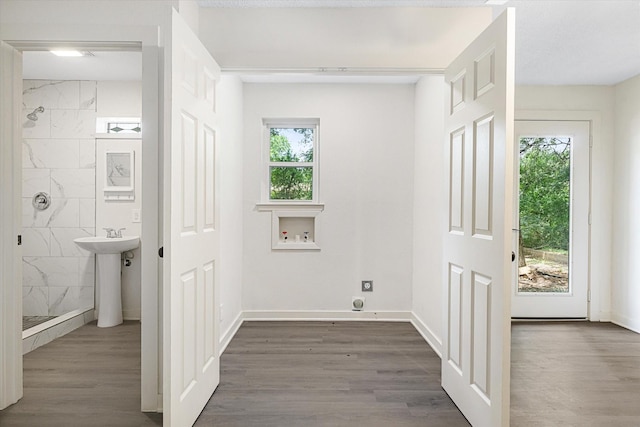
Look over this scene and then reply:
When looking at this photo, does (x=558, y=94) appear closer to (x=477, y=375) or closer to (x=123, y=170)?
(x=477, y=375)

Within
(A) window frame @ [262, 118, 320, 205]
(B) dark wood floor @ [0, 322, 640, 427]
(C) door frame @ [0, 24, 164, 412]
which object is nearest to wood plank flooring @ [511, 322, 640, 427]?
(B) dark wood floor @ [0, 322, 640, 427]

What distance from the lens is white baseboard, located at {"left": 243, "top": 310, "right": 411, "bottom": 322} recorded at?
4.55 meters

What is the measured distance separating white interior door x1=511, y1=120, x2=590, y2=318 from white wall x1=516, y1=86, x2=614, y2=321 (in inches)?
2.9

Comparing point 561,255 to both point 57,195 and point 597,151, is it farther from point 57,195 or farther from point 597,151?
point 57,195

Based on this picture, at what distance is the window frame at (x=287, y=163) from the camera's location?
464 centimetres

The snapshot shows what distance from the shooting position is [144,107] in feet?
7.74

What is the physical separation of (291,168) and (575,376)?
10.4 ft

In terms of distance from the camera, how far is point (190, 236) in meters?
2.18

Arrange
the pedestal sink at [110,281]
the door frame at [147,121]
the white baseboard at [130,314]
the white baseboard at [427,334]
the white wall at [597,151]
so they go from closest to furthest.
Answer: the door frame at [147,121] → the white baseboard at [427,334] → the pedestal sink at [110,281] → the white baseboard at [130,314] → the white wall at [597,151]

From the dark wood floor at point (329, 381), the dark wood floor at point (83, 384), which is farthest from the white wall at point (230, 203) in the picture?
the dark wood floor at point (83, 384)

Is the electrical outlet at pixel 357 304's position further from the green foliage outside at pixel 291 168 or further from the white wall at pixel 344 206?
the green foliage outside at pixel 291 168

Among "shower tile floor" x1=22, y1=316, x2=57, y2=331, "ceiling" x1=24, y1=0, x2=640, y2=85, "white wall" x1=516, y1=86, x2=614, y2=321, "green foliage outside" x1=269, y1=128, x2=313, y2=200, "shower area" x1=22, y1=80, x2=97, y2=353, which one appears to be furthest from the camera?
"green foliage outside" x1=269, y1=128, x2=313, y2=200

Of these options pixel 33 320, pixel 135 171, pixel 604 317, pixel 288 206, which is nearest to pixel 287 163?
pixel 288 206

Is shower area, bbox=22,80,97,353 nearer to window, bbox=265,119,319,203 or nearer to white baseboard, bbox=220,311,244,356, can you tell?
white baseboard, bbox=220,311,244,356
